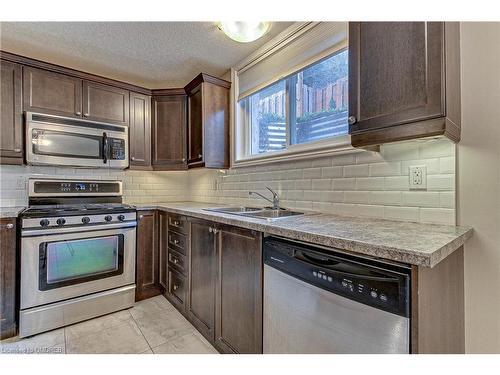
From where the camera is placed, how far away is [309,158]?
1.83 metres

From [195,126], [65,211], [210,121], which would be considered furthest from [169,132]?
[65,211]

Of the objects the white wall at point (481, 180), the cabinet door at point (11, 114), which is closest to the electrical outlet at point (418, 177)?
the white wall at point (481, 180)

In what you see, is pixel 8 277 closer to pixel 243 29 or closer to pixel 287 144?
pixel 287 144

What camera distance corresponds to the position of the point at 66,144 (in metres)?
2.37

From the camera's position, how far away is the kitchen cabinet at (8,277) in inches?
71.7

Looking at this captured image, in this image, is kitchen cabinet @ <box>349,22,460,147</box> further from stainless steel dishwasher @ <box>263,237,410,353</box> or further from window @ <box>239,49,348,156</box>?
stainless steel dishwasher @ <box>263,237,410,353</box>

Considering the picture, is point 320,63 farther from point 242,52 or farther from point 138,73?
point 138,73

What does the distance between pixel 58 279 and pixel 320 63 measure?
8.74 ft

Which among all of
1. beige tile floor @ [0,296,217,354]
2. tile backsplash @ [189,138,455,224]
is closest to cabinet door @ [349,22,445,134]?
tile backsplash @ [189,138,455,224]

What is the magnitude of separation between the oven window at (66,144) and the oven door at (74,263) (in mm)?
799

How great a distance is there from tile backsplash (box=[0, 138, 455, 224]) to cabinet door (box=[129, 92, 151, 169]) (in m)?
0.29

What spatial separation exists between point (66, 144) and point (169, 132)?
1.01 meters

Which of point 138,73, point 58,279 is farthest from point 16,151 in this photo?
point 138,73
